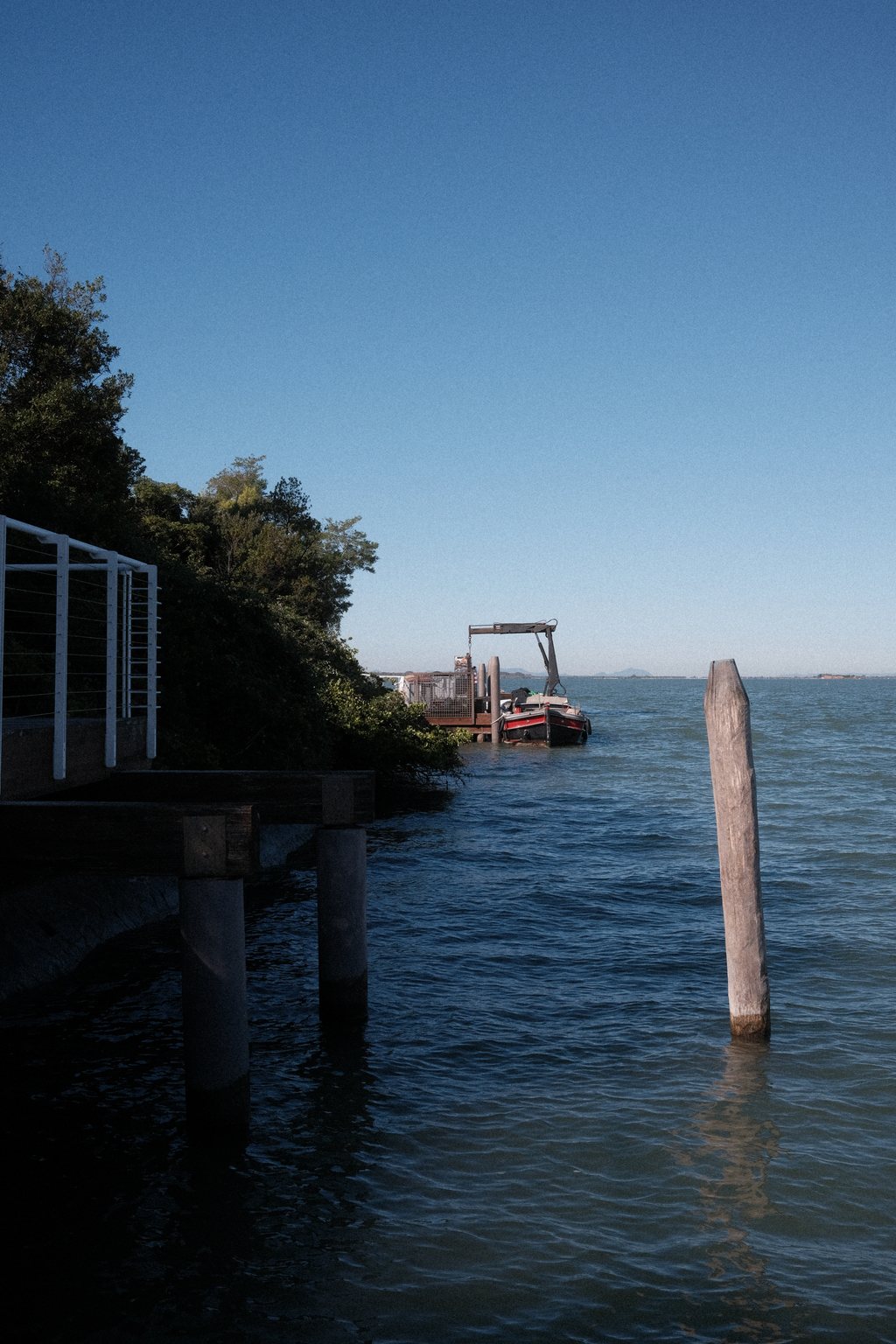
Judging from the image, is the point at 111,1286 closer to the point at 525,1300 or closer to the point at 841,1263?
the point at 525,1300

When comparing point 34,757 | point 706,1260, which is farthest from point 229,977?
point 706,1260

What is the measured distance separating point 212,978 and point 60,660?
8.50ft

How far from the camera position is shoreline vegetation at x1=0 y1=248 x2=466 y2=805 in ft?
59.5

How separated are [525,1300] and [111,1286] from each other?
1.99 meters

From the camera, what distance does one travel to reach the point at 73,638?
15867mm

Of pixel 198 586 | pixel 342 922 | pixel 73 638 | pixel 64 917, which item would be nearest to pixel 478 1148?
pixel 342 922

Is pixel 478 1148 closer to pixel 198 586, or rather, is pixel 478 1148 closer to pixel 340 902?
pixel 340 902

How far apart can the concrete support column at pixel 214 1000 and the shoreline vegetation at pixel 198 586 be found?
26.4ft

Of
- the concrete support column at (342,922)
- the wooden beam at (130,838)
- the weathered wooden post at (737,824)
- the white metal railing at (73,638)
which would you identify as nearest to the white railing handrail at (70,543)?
the white metal railing at (73,638)

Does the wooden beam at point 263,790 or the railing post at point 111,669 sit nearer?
the wooden beam at point 263,790

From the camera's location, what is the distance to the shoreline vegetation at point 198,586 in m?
18.1

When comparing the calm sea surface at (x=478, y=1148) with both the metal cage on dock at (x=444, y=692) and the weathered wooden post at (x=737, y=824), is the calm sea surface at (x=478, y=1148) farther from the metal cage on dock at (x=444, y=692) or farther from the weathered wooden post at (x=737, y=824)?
the metal cage on dock at (x=444, y=692)

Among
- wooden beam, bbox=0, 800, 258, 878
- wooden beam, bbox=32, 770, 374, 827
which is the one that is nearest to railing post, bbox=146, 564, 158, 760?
wooden beam, bbox=32, 770, 374, 827

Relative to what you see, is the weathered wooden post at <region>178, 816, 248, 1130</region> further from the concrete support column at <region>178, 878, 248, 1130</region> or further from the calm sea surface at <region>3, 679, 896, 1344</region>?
the calm sea surface at <region>3, 679, 896, 1344</region>
